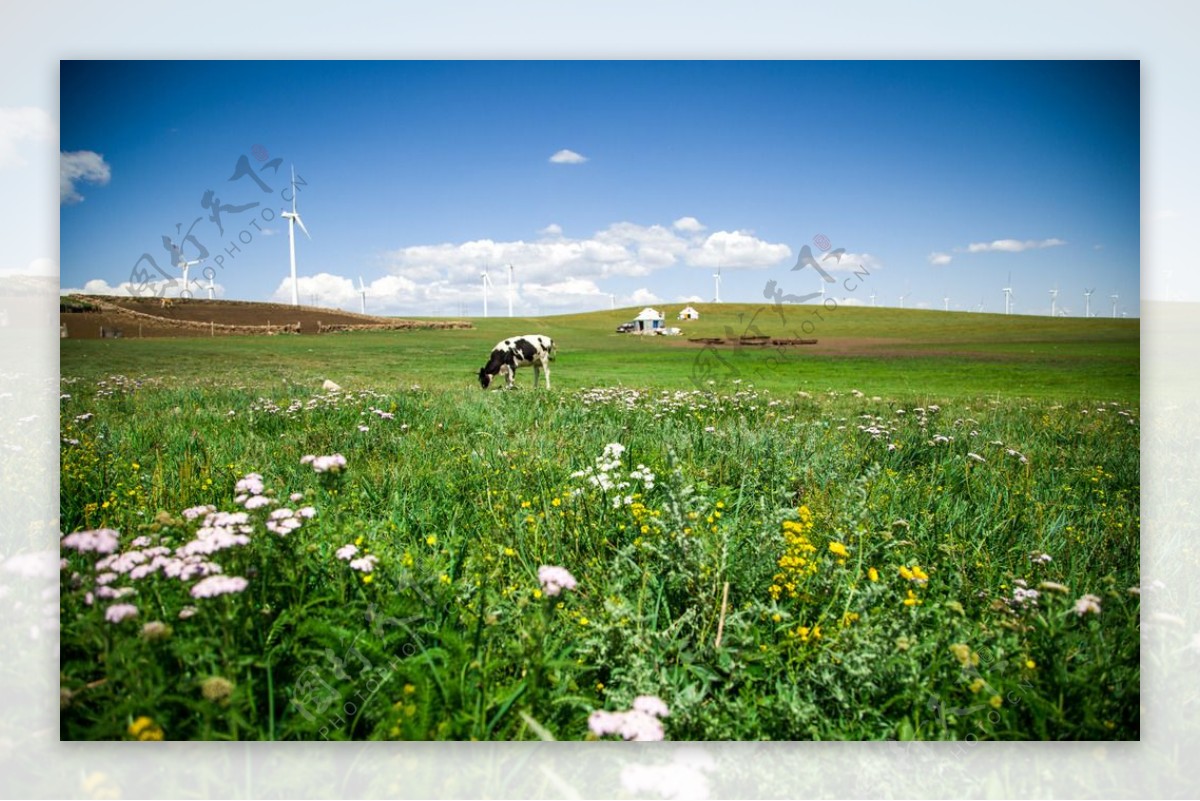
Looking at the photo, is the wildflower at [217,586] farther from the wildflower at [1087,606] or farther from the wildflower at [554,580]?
the wildflower at [1087,606]

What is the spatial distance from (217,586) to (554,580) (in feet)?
4.56

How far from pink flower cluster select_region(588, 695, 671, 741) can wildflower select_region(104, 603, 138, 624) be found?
198cm

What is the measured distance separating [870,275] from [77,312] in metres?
5.01

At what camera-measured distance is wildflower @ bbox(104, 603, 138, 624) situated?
2.76m

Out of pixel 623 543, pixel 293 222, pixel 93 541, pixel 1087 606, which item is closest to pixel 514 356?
pixel 293 222

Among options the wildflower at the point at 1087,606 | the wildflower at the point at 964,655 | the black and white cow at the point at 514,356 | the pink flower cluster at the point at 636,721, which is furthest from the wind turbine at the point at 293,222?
the wildflower at the point at 1087,606

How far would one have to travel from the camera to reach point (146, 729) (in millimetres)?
2877

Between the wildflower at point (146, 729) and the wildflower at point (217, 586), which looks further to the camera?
the wildflower at point (146, 729)

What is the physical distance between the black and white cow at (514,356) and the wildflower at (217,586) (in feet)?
10.5

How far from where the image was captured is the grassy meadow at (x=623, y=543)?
2.96 m

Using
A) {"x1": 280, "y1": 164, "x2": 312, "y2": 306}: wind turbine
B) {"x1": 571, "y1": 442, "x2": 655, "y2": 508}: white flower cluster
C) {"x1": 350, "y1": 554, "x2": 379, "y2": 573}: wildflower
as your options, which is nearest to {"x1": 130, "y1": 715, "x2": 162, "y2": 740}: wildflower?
{"x1": 350, "y1": 554, "x2": 379, "y2": 573}: wildflower

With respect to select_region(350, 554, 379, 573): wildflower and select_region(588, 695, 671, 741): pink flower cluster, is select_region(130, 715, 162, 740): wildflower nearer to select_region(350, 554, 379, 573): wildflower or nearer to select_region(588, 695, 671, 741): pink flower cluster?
select_region(350, 554, 379, 573): wildflower

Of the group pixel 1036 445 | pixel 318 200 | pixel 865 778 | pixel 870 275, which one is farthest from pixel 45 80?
pixel 1036 445

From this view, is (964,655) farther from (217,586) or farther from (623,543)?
(217,586)
